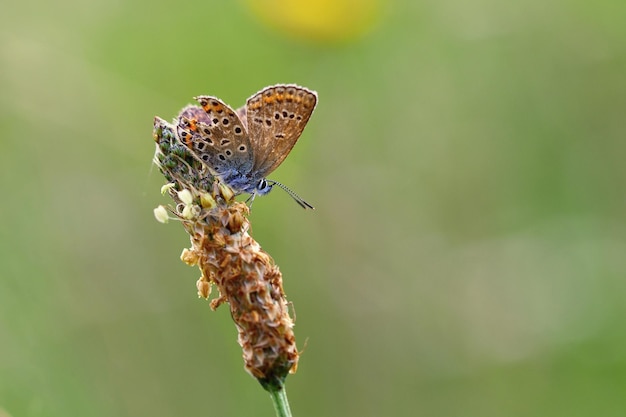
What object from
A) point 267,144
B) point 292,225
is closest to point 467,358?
point 292,225

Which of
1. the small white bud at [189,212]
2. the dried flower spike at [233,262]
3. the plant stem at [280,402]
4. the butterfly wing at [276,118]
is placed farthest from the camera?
the butterfly wing at [276,118]

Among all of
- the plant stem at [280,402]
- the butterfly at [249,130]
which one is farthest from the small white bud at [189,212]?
the plant stem at [280,402]

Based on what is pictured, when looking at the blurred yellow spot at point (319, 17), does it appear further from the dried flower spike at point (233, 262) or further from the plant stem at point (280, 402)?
the plant stem at point (280, 402)

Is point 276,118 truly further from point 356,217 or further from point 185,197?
point 356,217


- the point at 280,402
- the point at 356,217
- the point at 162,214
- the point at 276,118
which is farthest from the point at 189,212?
the point at 356,217

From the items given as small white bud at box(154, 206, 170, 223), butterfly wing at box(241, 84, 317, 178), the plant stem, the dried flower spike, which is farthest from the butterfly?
the plant stem
